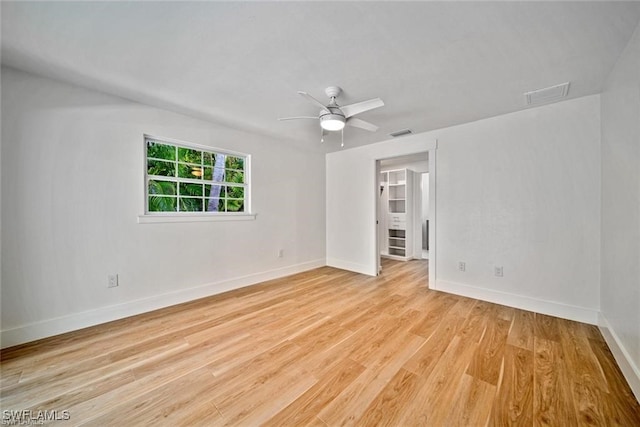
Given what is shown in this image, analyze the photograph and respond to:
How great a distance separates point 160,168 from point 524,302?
471 centimetres

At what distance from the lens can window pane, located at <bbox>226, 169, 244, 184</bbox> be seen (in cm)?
362

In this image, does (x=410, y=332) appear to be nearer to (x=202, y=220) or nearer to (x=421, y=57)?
(x=421, y=57)

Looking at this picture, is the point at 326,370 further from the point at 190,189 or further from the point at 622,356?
the point at 190,189

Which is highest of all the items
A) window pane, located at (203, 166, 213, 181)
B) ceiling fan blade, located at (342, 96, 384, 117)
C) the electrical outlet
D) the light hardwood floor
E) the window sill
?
ceiling fan blade, located at (342, 96, 384, 117)

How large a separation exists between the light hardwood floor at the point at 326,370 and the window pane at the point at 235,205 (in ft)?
4.84

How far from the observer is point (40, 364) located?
1.84 metres

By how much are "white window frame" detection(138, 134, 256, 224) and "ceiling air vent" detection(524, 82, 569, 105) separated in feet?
11.8

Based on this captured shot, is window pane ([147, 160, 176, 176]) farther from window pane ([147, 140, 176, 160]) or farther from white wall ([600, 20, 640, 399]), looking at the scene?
white wall ([600, 20, 640, 399])

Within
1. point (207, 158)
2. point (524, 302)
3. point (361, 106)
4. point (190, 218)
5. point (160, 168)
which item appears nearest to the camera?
point (361, 106)

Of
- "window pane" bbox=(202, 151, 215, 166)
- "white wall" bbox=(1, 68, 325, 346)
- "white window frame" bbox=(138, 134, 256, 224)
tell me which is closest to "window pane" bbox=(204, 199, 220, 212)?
"white window frame" bbox=(138, 134, 256, 224)

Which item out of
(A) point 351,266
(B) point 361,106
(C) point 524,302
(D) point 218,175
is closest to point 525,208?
(C) point 524,302

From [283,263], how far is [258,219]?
95 cm

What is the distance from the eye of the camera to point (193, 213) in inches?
125

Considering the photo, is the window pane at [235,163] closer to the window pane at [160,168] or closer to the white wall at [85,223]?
the white wall at [85,223]
